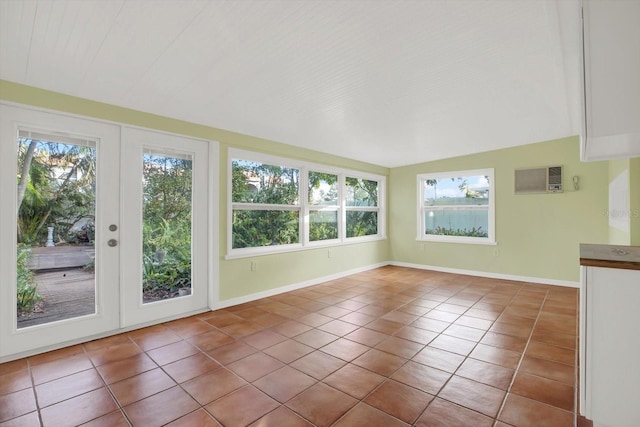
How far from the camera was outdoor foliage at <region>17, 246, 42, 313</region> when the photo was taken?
253 centimetres

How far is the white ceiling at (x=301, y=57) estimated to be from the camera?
188 centimetres

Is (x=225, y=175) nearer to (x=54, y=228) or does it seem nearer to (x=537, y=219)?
(x=54, y=228)

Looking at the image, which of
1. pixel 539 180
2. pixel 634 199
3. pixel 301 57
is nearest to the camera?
pixel 301 57

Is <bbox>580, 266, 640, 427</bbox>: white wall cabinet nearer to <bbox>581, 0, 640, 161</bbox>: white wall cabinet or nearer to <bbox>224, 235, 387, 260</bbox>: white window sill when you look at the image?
<bbox>581, 0, 640, 161</bbox>: white wall cabinet

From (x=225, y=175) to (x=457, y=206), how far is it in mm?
4364

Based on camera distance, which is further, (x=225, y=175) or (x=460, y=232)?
(x=460, y=232)

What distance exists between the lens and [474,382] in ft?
7.00

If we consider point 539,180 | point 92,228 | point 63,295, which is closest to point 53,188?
point 92,228

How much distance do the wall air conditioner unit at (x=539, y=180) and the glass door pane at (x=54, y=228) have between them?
5890 mm

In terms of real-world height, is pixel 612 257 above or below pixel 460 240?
above

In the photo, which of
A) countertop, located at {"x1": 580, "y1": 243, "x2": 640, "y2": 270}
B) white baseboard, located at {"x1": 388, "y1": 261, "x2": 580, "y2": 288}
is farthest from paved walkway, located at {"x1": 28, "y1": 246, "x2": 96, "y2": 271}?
white baseboard, located at {"x1": 388, "y1": 261, "x2": 580, "y2": 288}

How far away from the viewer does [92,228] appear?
2.88 meters

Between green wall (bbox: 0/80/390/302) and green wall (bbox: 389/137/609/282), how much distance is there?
1716mm

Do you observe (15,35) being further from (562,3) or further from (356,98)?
(562,3)
